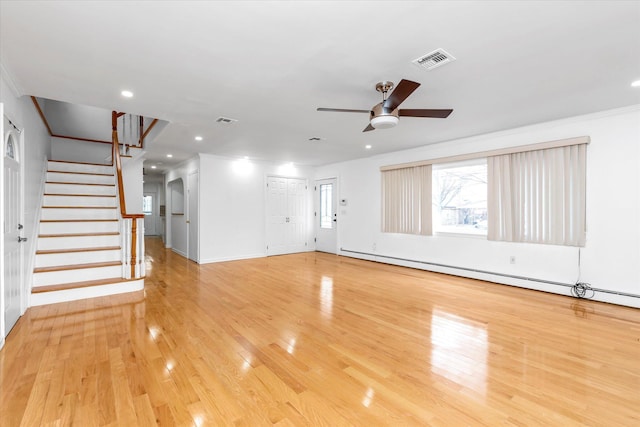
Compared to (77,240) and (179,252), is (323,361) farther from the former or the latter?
(179,252)

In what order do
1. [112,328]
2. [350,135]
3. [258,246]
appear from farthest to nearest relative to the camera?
[258,246] → [350,135] → [112,328]

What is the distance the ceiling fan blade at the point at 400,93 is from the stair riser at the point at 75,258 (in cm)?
441

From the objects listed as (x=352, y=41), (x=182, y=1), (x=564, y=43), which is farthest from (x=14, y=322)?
(x=564, y=43)

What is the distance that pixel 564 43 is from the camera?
7.41 feet

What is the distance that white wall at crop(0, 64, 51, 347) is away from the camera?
109 inches

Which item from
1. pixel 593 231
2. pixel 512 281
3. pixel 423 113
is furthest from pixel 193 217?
pixel 593 231

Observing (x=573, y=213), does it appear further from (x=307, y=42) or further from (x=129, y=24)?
(x=129, y=24)

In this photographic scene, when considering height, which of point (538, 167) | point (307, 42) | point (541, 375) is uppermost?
point (307, 42)

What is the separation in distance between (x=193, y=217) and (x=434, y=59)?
6034mm

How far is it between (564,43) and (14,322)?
5.59m

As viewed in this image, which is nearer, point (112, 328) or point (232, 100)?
point (112, 328)

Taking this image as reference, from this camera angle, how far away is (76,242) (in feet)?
14.4

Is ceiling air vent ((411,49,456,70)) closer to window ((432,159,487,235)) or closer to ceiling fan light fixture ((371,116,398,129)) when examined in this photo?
ceiling fan light fixture ((371,116,398,129))

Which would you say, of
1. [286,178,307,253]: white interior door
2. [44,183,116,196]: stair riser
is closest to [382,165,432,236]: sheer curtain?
[286,178,307,253]: white interior door
